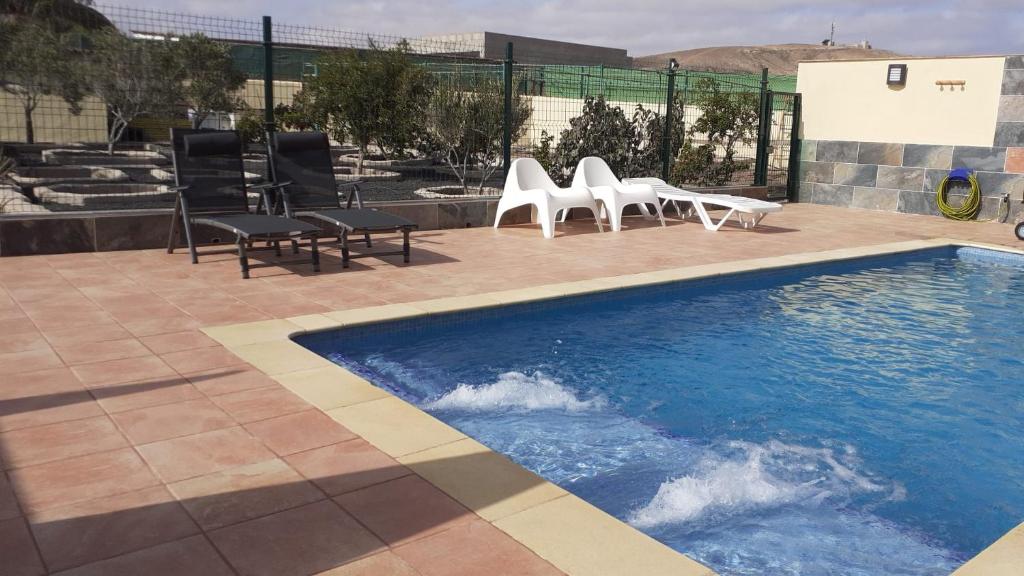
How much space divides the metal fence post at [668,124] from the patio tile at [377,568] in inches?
427

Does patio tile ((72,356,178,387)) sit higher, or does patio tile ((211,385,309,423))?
patio tile ((72,356,178,387))

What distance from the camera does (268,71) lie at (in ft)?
28.9

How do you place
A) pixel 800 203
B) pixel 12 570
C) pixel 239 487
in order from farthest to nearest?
pixel 800 203
pixel 239 487
pixel 12 570

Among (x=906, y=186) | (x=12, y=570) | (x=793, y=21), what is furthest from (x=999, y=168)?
(x=793, y=21)

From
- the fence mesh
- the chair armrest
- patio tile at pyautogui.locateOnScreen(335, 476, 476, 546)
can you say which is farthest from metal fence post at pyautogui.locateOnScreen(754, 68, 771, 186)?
patio tile at pyautogui.locateOnScreen(335, 476, 476, 546)

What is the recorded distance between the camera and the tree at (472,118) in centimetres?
1301

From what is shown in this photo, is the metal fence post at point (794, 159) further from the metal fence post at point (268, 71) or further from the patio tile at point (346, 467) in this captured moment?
the patio tile at point (346, 467)

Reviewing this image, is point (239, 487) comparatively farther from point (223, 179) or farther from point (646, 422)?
point (223, 179)

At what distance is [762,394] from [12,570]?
409 cm

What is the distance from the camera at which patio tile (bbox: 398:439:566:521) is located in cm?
304

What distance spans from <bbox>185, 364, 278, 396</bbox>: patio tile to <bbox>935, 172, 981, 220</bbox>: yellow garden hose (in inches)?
484

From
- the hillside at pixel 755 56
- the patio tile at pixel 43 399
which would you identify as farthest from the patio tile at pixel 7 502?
the hillside at pixel 755 56

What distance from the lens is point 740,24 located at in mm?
70125

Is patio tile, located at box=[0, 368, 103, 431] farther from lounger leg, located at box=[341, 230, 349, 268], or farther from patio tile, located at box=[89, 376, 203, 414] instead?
lounger leg, located at box=[341, 230, 349, 268]
